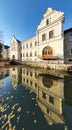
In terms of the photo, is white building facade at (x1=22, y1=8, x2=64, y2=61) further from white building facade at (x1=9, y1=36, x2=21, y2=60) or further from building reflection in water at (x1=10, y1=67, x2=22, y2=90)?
white building facade at (x1=9, y1=36, x2=21, y2=60)

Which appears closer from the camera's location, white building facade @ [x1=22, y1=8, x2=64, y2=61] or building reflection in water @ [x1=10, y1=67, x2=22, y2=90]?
building reflection in water @ [x1=10, y1=67, x2=22, y2=90]

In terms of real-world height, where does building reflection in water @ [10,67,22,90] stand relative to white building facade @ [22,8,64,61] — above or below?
below

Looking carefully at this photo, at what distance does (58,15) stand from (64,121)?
26.9 meters

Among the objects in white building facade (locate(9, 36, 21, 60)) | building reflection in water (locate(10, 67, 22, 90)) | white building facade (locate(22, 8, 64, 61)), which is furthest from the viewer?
white building facade (locate(9, 36, 21, 60))

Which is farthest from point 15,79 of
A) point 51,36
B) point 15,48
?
point 15,48

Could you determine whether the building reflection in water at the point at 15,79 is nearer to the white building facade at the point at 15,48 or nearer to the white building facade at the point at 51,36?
the white building facade at the point at 51,36

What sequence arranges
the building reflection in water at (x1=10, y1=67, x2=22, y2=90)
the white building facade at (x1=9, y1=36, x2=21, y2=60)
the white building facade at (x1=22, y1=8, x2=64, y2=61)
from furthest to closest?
the white building facade at (x1=9, y1=36, x2=21, y2=60) < the white building facade at (x1=22, y1=8, x2=64, y2=61) < the building reflection in water at (x1=10, y1=67, x2=22, y2=90)

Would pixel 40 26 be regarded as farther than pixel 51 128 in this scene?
Yes

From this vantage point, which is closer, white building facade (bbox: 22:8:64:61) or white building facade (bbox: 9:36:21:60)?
white building facade (bbox: 22:8:64:61)

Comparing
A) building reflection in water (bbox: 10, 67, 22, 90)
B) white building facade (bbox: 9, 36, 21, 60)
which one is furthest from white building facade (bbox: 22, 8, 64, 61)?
white building facade (bbox: 9, 36, 21, 60)

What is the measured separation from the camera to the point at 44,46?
32.0m

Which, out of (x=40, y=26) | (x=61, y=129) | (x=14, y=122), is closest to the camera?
(x=61, y=129)

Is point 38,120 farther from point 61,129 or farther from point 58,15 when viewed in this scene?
point 58,15

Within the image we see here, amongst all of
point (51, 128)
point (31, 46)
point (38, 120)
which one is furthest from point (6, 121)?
point (31, 46)
